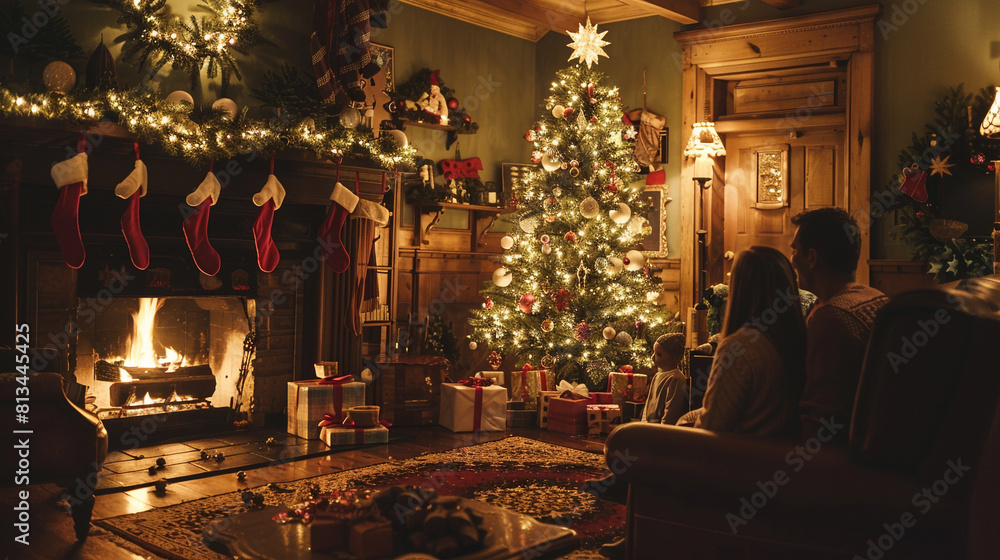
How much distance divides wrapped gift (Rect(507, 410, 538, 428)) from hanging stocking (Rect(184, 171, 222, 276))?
7.53ft

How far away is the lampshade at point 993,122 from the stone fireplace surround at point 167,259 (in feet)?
13.0

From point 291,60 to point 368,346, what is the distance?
2.13 metres

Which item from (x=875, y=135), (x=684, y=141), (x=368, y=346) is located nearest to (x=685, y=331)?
(x=684, y=141)

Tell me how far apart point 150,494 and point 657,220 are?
14.9 ft

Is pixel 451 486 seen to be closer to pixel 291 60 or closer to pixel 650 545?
pixel 650 545

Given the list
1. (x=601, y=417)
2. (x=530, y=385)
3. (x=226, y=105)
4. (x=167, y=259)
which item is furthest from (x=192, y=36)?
(x=601, y=417)

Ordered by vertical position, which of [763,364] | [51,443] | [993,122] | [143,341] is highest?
[993,122]

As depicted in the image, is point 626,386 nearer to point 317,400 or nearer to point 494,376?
point 494,376

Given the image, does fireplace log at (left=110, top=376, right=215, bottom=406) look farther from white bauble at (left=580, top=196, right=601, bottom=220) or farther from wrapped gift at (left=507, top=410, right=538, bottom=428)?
white bauble at (left=580, top=196, right=601, bottom=220)

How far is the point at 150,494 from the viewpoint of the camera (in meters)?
3.78

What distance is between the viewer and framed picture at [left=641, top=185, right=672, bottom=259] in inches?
267

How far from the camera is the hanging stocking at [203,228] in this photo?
4.54 meters

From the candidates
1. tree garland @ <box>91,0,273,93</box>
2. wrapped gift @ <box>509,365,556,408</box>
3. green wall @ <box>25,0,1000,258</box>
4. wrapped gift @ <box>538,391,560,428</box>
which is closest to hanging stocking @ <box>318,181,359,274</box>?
green wall @ <box>25,0,1000,258</box>

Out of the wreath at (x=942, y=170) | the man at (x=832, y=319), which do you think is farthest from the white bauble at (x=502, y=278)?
the man at (x=832, y=319)
